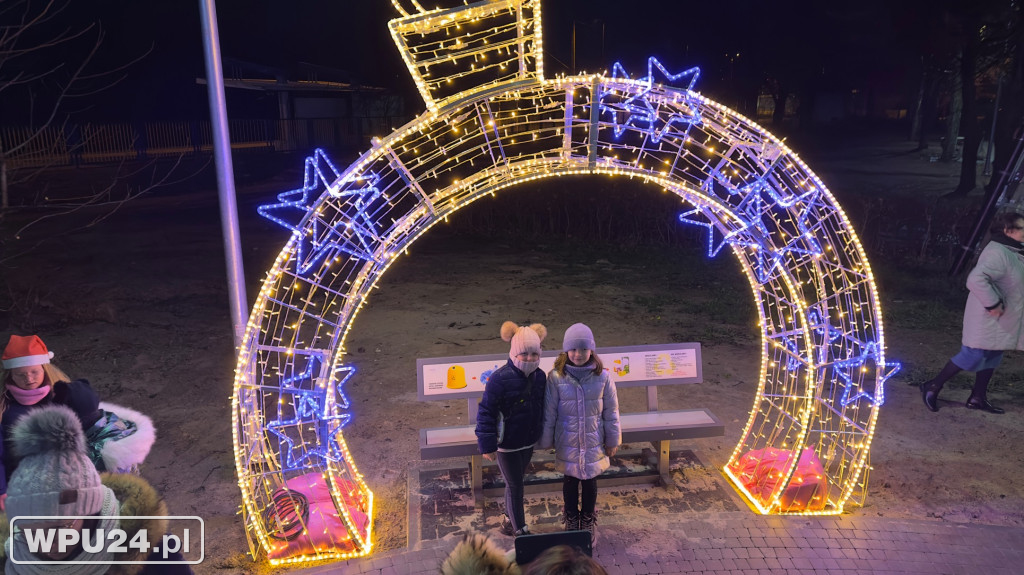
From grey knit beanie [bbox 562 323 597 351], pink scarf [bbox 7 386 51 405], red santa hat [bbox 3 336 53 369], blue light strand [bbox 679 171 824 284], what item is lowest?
pink scarf [bbox 7 386 51 405]

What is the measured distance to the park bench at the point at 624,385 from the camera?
4980mm

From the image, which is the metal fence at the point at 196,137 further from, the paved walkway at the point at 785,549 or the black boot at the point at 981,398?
the paved walkway at the point at 785,549

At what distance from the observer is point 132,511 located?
8.55 feet

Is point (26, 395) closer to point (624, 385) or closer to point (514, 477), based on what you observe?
point (514, 477)

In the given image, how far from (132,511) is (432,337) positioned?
634 cm

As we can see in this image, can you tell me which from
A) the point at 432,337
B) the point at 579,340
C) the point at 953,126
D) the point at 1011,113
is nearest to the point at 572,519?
the point at 579,340

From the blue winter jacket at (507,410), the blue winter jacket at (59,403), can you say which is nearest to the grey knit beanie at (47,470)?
the blue winter jacket at (59,403)

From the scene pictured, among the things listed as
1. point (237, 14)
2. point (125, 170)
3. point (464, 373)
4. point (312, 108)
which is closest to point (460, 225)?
point (464, 373)

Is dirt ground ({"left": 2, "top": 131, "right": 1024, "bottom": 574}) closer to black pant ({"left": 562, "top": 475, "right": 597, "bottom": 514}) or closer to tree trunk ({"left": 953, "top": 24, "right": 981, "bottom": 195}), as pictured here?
black pant ({"left": 562, "top": 475, "right": 597, "bottom": 514})

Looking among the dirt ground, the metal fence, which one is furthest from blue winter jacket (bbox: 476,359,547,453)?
the metal fence

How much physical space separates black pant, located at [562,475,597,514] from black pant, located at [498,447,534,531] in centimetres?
30

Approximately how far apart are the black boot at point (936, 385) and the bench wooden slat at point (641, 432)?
105 inches

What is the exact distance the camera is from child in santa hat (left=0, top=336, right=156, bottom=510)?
3475mm

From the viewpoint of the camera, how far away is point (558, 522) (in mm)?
4766
